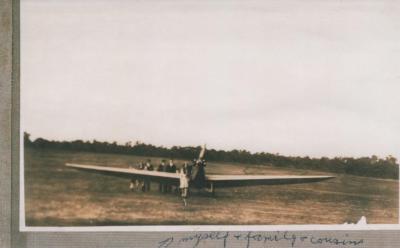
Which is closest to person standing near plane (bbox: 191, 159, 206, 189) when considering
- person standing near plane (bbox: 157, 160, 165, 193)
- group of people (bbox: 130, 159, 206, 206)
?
group of people (bbox: 130, 159, 206, 206)

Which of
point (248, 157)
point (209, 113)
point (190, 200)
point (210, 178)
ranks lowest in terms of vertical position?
point (190, 200)

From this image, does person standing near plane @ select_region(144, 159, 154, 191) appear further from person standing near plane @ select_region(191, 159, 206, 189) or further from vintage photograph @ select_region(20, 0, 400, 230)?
person standing near plane @ select_region(191, 159, 206, 189)

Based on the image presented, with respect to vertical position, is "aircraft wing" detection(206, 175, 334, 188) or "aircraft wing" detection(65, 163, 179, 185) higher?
"aircraft wing" detection(65, 163, 179, 185)

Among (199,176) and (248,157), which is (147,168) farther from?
(248,157)

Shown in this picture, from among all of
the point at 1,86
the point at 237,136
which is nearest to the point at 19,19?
the point at 1,86

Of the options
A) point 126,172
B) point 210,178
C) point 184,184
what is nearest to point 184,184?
point 184,184

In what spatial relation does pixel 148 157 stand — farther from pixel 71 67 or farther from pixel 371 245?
pixel 371 245
